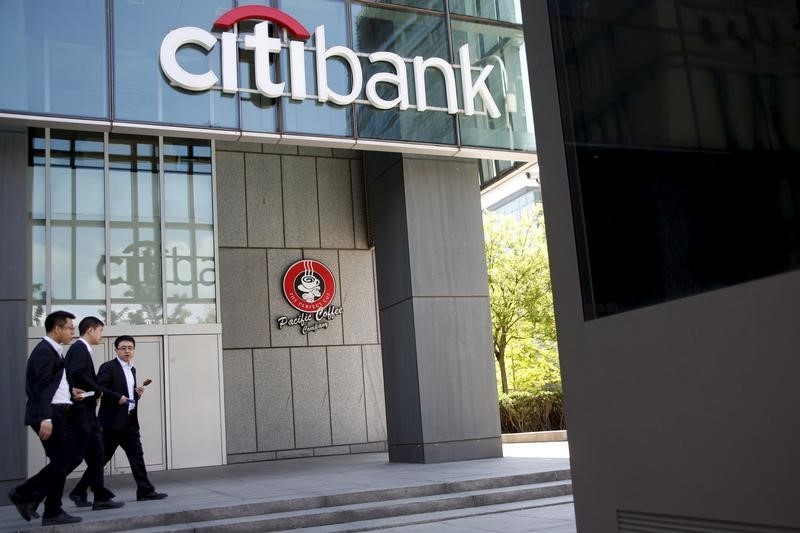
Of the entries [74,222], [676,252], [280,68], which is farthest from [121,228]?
[676,252]

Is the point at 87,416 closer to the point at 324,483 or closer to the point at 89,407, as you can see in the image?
the point at 89,407

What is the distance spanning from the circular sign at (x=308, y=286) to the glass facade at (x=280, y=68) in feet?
19.2

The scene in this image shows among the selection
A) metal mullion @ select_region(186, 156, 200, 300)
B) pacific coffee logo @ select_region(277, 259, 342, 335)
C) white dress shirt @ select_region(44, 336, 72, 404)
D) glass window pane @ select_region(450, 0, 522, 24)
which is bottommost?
white dress shirt @ select_region(44, 336, 72, 404)

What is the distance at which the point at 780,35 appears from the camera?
8.98 ft

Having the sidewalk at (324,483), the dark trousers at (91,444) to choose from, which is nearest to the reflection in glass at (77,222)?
the sidewalk at (324,483)

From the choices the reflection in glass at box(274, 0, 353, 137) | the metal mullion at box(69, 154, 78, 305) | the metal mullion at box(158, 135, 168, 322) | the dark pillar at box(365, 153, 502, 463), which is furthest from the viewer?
the metal mullion at box(158, 135, 168, 322)

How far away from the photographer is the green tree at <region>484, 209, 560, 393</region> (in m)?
25.0

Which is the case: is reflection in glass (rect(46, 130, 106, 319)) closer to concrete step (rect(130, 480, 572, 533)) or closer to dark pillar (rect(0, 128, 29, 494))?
dark pillar (rect(0, 128, 29, 494))

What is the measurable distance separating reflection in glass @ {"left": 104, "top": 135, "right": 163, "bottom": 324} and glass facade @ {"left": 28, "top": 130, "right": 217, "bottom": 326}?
19 mm

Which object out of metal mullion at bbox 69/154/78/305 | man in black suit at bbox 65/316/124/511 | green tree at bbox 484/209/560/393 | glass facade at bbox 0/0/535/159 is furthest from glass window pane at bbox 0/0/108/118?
green tree at bbox 484/209/560/393

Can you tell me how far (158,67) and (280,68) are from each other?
6.22 feet

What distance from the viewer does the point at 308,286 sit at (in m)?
18.3

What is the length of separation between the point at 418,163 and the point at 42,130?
23.1 feet

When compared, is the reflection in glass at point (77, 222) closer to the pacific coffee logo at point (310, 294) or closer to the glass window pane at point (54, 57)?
the glass window pane at point (54, 57)
